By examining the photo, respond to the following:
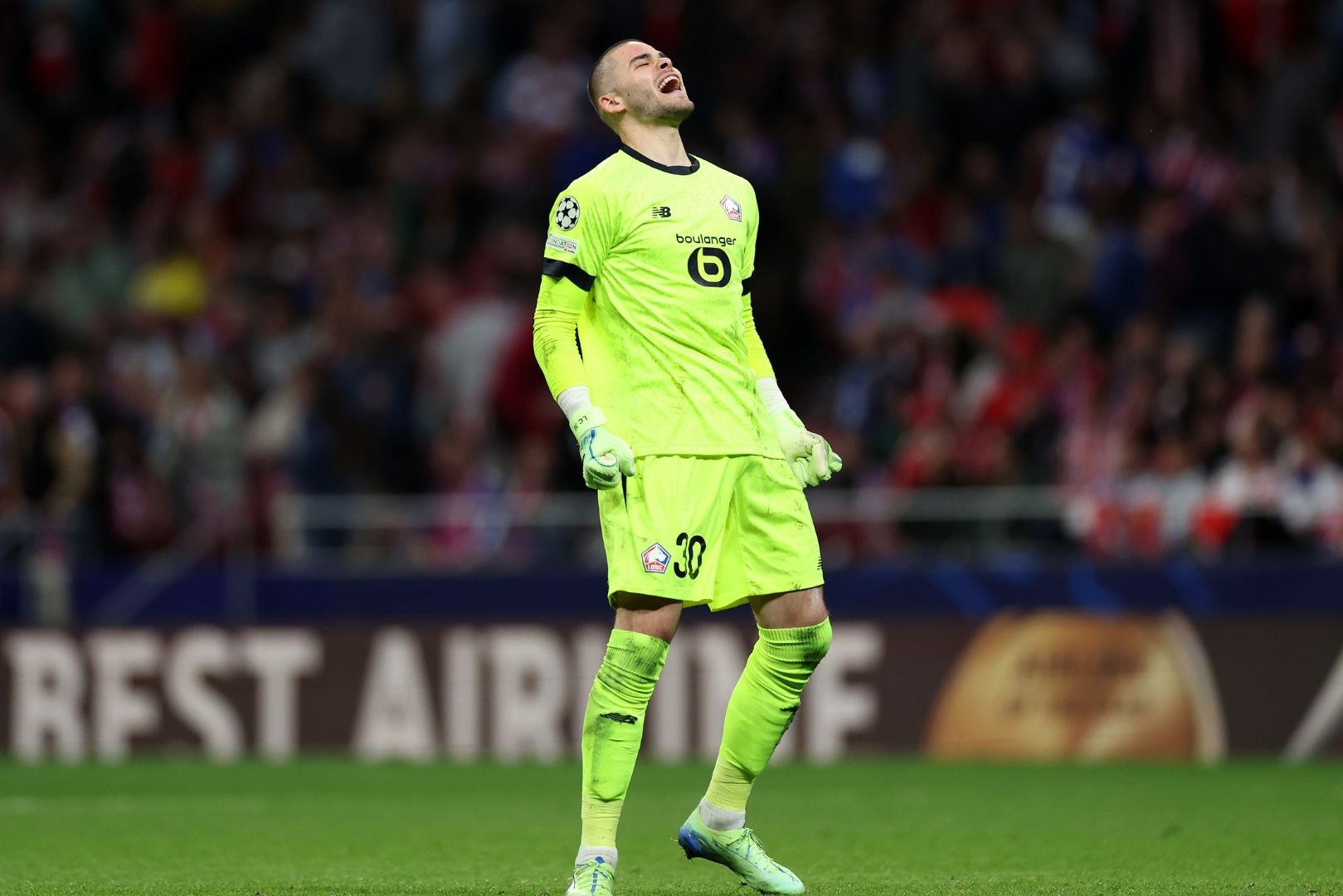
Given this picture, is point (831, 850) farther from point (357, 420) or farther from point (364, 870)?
point (357, 420)

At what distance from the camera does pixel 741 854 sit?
649 centimetres

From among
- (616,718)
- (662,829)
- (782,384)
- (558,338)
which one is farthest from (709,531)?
(782,384)

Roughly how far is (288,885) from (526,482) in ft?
26.3

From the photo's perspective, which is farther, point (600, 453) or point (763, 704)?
point (763, 704)

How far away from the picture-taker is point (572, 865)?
290 inches

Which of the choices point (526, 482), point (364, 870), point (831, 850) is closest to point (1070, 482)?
point (526, 482)

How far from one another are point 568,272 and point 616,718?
128 centimetres

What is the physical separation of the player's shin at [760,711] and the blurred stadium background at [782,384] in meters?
6.33

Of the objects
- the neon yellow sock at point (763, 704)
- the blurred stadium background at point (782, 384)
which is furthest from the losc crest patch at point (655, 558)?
the blurred stadium background at point (782, 384)

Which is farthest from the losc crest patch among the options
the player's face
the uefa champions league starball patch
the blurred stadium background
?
the blurred stadium background

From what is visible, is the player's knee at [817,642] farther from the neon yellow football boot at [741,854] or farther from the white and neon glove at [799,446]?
the neon yellow football boot at [741,854]

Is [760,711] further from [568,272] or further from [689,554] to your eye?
[568,272]

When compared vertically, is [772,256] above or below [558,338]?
above

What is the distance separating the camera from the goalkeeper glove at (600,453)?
610 centimetres
